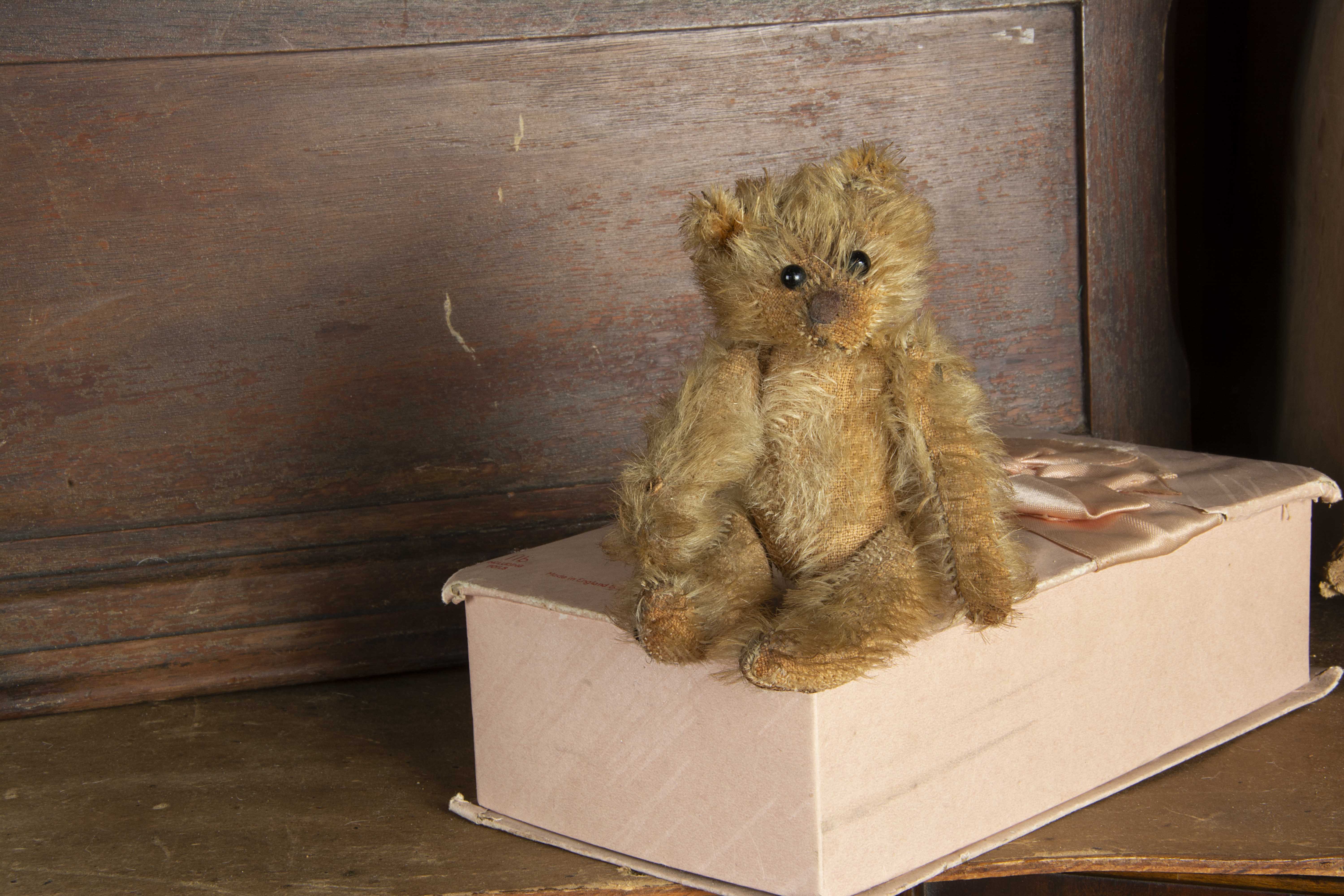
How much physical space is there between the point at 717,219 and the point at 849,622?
0.90 ft

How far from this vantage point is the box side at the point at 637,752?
823 mm

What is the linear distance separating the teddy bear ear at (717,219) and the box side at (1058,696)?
310 mm

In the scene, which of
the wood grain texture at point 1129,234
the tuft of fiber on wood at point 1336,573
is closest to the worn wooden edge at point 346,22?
the wood grain texture at point 1129,234

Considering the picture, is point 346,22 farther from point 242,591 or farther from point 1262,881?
point 1262,881

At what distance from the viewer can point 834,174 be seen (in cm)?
80

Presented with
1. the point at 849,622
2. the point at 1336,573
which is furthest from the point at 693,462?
the point at 1336,573

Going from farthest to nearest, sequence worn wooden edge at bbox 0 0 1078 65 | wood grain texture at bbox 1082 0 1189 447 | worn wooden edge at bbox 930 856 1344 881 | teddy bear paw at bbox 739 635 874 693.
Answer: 1. wood grain texture at bbox 1082 0 1189 447
2. worn wooden edge at bbox 0 0 1078 65
3. worn wooden edge at bbox 930 856 1344 881
4. teddy bear paw at bbox 739 635 874 693

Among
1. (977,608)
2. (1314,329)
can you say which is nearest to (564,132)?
(977,608)

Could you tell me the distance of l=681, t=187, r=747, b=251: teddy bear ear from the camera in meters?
0.80

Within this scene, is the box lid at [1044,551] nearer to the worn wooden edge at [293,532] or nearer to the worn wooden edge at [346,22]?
the worn wooden edge at [293,532]

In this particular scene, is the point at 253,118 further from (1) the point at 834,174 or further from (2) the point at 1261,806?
(2) the point at 1261,806

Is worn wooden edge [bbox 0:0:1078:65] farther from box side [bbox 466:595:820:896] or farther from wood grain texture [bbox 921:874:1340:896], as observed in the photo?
wood grain texture [bbox 921:874:1340:896]

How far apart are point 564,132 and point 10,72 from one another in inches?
22.0

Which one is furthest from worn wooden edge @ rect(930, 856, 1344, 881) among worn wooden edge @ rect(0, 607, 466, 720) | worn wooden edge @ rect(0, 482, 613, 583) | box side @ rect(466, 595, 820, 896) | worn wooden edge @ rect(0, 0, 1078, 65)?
worn wooden edge @ rect(0, 0, 1078, 65)
